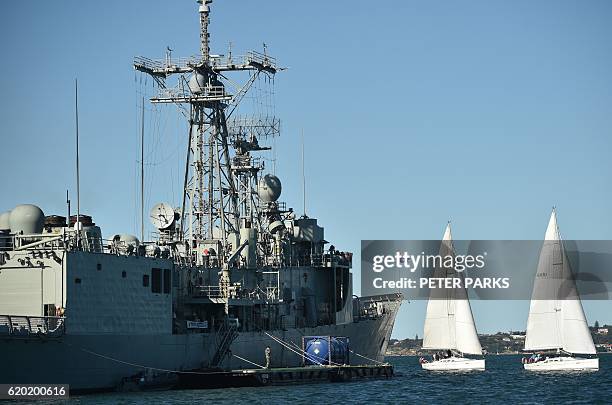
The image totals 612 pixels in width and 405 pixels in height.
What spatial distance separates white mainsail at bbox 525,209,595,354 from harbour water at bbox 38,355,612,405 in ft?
13.4

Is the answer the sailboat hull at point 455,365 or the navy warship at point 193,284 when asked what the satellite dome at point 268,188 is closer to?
the navy warship at point 193,284

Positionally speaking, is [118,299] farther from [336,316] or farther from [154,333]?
[336,316]

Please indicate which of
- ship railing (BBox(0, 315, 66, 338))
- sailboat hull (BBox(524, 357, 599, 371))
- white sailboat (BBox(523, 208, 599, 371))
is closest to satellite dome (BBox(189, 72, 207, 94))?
ship railing (BBox(0, 315, 66, 338))

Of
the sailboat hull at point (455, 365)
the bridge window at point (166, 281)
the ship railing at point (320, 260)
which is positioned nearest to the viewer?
the bridge window at point (166, 281)

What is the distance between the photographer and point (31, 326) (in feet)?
151

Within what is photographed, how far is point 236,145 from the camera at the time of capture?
67.7 m

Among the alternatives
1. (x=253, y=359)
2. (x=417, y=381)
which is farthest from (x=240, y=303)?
(x=417, y=381)

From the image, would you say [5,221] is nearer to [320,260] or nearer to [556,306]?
[320,260]

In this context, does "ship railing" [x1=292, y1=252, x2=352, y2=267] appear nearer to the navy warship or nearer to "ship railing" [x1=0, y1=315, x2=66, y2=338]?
the navy warship

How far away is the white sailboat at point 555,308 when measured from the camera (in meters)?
72.4

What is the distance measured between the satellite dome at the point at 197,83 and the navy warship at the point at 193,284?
77mm

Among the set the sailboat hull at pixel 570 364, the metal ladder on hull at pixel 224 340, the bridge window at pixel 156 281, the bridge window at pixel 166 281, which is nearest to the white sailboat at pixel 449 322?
the sailboat hull at pixel 570 364

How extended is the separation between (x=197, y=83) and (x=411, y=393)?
18788 millimetres

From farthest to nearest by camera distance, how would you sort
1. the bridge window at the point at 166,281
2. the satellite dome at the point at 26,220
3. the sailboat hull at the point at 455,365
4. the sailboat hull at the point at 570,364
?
the sailboat hull at the point at 455,365 < the sailboat hull at the point at 570,364 < the bridge window at the point at 166,281 < the satellite dome at the point at 26,220
